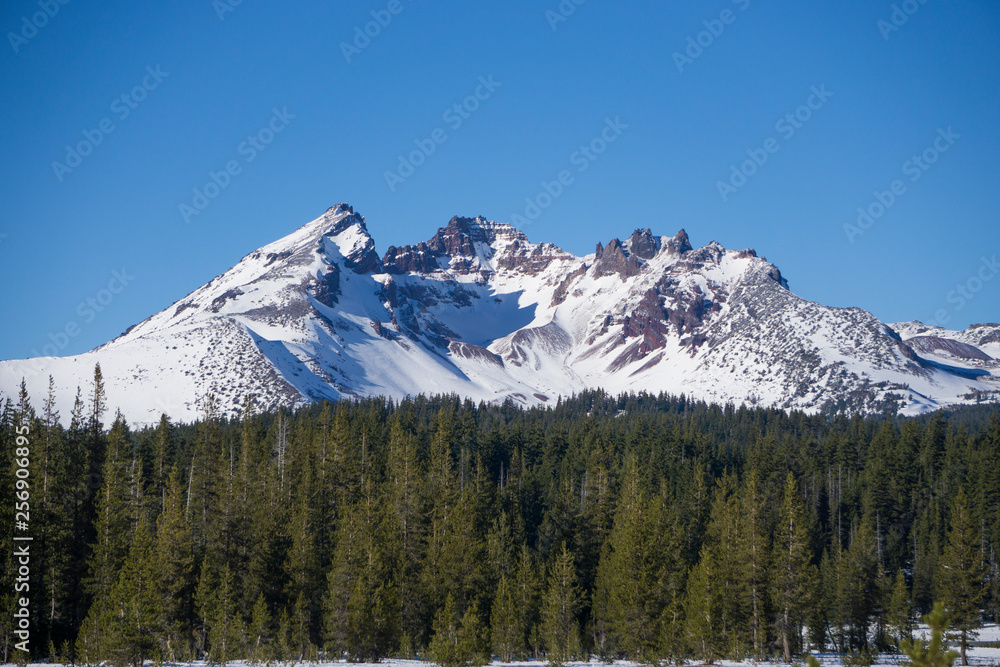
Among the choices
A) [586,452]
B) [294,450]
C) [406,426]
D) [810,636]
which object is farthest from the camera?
[406,426]

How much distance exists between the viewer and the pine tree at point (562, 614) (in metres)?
51.2

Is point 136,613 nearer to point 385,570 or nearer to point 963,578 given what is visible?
point 385,570

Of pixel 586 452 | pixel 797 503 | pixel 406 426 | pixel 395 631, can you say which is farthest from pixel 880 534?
pixel 395 631

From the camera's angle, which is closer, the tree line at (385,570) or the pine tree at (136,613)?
the pine tree at (136,613)

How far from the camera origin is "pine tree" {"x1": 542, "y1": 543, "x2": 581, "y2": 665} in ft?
168

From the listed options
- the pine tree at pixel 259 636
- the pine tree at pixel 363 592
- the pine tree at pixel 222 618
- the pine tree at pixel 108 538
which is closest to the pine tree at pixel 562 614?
the pine tree at pixel 363 592

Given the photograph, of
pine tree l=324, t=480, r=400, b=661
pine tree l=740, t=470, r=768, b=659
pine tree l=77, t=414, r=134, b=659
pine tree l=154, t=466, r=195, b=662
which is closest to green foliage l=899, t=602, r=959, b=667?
pine tree l=324, t=480, r=400, b=661

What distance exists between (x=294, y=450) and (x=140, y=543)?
30.7 meters

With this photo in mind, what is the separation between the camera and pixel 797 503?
59062mm

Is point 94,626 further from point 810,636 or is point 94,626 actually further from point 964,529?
point 964,529

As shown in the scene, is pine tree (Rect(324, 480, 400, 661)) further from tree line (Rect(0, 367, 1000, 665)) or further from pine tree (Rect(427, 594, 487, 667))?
pine tree (Rect(427, 594, 487, 667))

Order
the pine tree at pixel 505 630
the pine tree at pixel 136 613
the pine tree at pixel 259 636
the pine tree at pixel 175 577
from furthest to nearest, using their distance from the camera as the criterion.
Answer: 1. the pine tree at pixel 505 630
2. the pine tree at pixel 175 577
3. the pine tree at pixel 259 636
4. the pine tree at pixel 136 613

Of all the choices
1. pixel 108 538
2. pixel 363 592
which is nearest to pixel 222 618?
pixel 363 592

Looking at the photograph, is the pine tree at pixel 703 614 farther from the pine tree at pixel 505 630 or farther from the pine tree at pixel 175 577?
the pine tree at pixel 175 577
